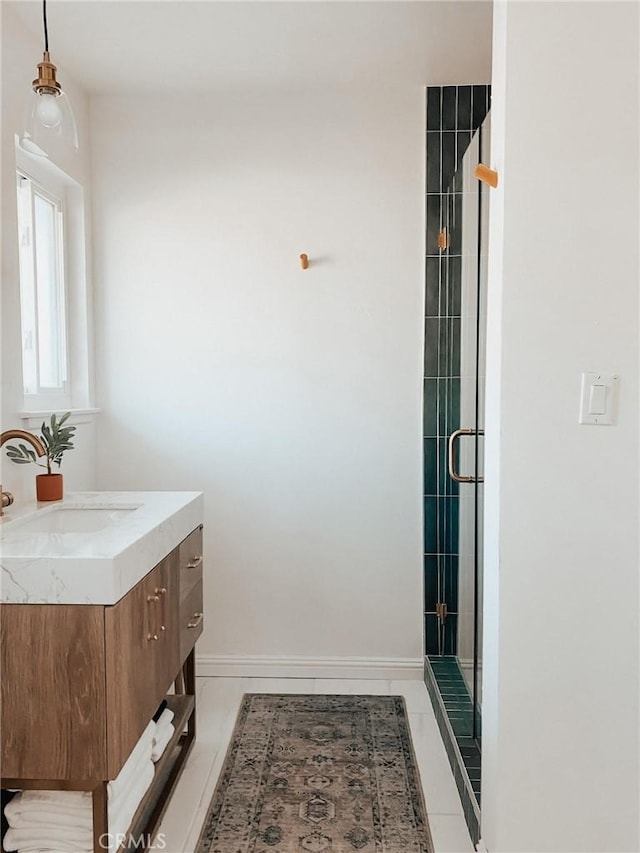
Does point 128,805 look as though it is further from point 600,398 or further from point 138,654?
point 600,398

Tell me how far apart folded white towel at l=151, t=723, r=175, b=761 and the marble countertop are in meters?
0.52

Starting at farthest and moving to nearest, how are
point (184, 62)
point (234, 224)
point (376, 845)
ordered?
point (234, 224) → point (184, 62) → point (376, 845)

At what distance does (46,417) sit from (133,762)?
50.3 inches

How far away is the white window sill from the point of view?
2.41 meters

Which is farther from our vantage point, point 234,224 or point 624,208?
point 234,224

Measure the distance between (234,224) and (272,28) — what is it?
796mm

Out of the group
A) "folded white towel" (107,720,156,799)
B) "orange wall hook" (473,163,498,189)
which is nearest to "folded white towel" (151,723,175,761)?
"folded white towel" (107,720,156,799)

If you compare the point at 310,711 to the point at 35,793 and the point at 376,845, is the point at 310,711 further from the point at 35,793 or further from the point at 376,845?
the point at 35,793

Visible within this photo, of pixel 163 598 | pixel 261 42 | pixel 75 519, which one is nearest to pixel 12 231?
pixel 75 519

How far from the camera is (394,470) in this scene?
310cm

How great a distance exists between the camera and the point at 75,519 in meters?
2.19

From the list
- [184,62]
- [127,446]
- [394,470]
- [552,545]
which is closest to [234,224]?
[184,62]

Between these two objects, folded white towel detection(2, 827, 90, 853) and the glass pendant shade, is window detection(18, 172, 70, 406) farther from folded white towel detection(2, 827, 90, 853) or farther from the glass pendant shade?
folded white towel detection(2, 827, 90, 853)

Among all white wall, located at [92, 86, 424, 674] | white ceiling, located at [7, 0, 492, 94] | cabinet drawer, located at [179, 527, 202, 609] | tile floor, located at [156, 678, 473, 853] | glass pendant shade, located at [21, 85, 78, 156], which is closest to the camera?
glass pendant shade, located at [21, 85, 78, 156]
